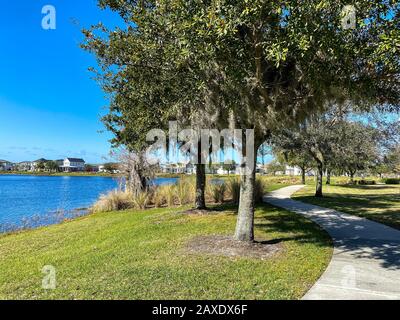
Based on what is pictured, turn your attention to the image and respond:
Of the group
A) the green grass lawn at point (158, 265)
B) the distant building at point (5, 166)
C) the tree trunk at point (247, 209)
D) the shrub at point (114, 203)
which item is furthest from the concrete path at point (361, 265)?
the distant building at point (5, 166)

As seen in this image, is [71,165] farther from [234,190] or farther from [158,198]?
[234,190]

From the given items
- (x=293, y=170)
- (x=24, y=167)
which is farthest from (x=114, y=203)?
(x=24, y=167)

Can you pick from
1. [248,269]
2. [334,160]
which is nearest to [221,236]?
[248,269]

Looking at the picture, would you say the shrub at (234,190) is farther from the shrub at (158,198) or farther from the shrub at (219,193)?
the shrub at (158,198)

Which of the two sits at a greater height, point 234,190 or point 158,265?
point 234,190

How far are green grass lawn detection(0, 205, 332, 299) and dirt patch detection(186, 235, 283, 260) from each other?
196 millimetres

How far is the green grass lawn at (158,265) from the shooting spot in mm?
4605

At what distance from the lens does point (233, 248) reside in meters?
6.73

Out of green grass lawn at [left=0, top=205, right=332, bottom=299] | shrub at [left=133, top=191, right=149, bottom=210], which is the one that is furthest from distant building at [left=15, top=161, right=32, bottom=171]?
green grass lawn at [left=0, top=205, right=332, bottom=299]

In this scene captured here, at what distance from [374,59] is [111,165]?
18897 mm

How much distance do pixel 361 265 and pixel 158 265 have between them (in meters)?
3.66

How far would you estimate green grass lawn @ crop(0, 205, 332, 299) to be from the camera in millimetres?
4605

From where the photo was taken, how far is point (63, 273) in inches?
220

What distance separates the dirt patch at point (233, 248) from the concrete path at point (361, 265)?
128 centimetres
